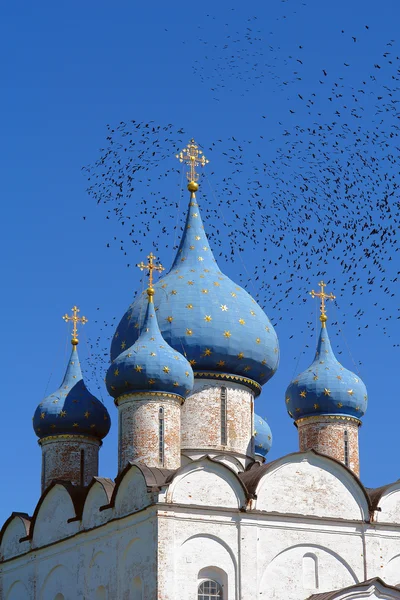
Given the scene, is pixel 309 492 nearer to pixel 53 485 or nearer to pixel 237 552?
pixel 237 552

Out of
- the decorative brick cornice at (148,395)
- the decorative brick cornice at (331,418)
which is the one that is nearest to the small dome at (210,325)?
the decorative brick cornice at (331,418)

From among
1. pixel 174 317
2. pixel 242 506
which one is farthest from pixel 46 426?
pixel 242 506

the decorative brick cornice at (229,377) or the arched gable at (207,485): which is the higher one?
the decorative brick cornice at (229,377)

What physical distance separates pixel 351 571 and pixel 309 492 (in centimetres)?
152

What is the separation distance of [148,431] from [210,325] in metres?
3.13

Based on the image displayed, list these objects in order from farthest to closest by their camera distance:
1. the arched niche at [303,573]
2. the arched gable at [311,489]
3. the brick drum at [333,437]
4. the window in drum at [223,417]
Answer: the brick drum at [333,437]
the window in drum at [223,417]
the arched gable at [311,489]
the arched niche at [303,573]

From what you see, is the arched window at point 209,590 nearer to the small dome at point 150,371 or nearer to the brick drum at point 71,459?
the small dome at point 150,371

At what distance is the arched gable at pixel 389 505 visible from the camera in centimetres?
2430

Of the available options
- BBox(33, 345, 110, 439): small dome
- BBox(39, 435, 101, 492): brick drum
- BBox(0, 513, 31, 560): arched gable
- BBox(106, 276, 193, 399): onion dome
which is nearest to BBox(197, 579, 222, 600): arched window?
BBox(106, 276, 193, 399): onion dome

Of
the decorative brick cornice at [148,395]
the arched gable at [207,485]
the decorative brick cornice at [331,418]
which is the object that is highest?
the decorative brick cornice at [331,418]

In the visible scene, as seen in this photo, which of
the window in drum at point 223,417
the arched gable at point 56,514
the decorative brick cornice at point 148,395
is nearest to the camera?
the decorative brick cornice at point 148,395

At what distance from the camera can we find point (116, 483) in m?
24.0

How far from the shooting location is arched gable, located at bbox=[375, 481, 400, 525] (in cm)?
2430

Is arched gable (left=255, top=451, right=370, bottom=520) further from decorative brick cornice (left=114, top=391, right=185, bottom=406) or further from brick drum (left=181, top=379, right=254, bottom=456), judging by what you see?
brick drum (left=181, top=379, right=254, bottom=456)
